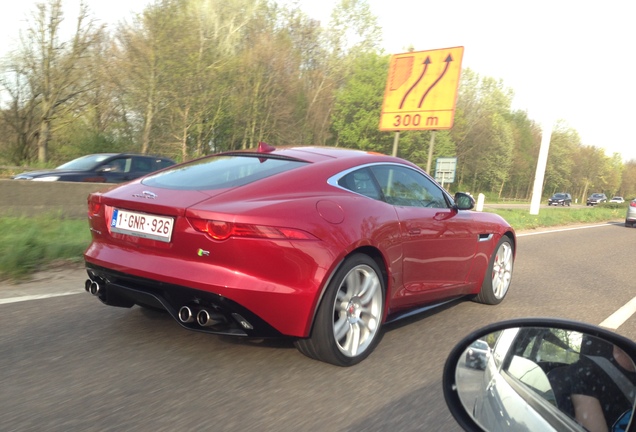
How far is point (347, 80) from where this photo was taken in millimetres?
43250

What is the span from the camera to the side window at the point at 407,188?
13.5ft

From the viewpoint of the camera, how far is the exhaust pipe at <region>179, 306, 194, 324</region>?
3.09m

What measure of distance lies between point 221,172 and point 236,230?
82 cm

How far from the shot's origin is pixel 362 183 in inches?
153

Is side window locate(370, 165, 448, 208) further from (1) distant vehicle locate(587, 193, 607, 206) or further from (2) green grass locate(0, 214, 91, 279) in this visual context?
(1) distant vehicle locate(587, 193, 607, 206)

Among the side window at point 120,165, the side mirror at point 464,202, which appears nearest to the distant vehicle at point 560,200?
the side window at point 120,165

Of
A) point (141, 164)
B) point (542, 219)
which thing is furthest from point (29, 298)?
point (542, 219)

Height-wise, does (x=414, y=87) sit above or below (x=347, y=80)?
below

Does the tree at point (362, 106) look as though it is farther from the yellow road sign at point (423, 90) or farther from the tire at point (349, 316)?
the tire at point (349, 316)

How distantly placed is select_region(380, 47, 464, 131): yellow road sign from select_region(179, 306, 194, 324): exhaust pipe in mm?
14764

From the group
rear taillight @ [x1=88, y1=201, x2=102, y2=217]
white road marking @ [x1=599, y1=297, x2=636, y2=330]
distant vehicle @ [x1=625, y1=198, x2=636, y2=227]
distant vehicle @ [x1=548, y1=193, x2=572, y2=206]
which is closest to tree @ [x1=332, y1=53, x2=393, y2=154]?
distant vehicle @ [x1=625, y1=198, x2=636, y2=227]

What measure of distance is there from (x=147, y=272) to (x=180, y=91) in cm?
2514

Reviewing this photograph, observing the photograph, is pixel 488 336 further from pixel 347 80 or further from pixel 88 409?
pixel 347 80

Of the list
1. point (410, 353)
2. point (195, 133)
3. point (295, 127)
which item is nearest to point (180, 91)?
point (195, 133)
